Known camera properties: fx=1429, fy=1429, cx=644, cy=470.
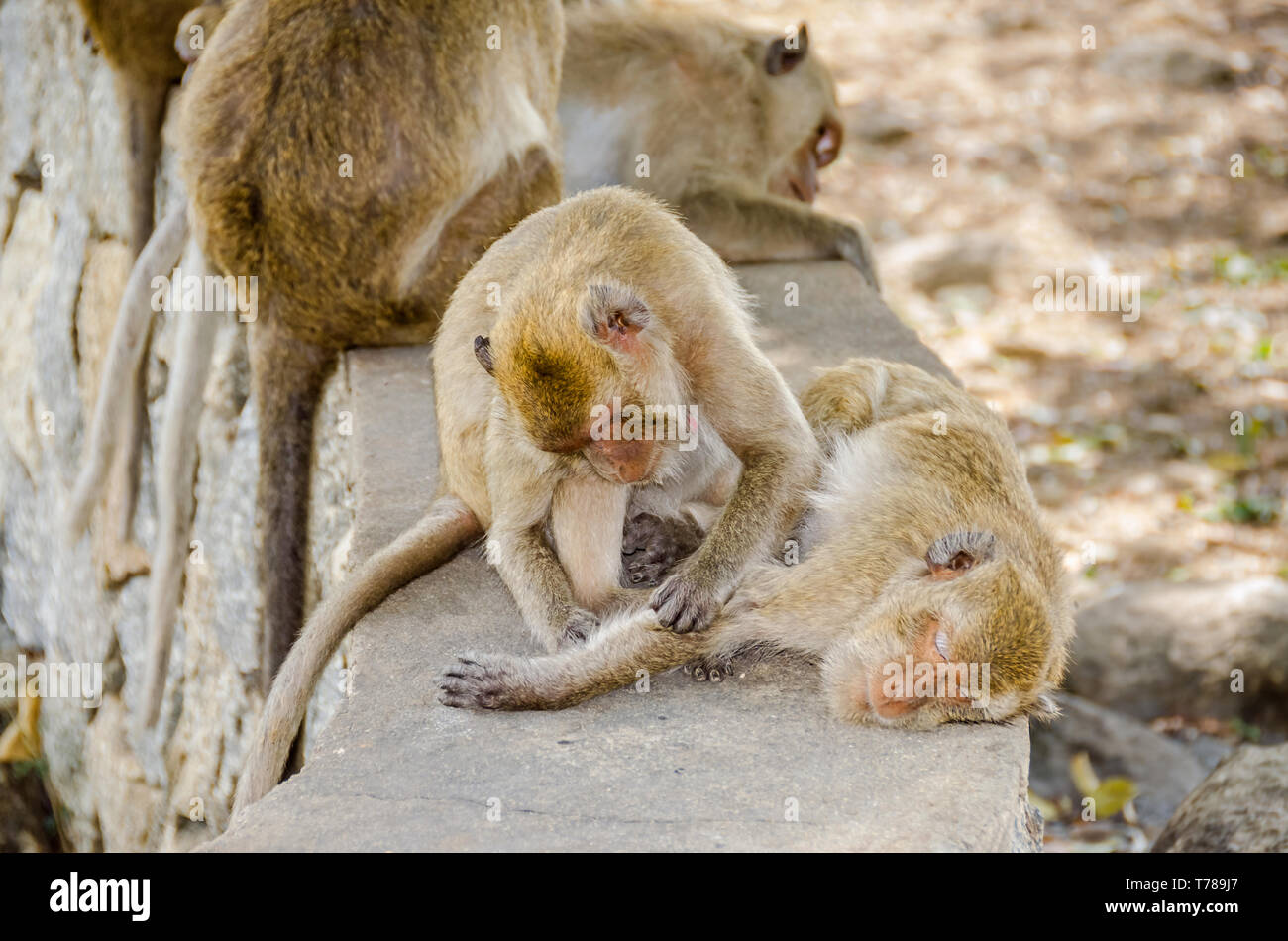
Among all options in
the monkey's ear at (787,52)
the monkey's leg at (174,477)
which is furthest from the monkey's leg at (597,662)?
the monkey's ear at (787,52)

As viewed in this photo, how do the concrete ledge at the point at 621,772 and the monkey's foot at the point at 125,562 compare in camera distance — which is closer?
the concrete ledge at the point at 621,772

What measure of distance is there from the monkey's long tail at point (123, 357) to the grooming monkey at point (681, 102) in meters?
1.88

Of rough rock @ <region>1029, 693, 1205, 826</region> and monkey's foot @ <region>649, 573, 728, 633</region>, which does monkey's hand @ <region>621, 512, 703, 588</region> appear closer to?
monkey's foot @ <region>649, 573, 728, 633</region>

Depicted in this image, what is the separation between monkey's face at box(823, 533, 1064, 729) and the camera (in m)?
2.50

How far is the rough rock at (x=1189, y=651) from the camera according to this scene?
16.9 ft

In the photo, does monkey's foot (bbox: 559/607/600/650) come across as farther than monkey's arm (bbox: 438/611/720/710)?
Yes

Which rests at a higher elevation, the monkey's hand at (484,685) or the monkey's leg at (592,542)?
the monkey's leg at (592,542)

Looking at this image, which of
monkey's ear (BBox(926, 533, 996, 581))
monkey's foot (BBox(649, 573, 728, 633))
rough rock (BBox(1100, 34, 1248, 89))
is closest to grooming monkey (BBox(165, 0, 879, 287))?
monkey's foot (BBox(649, 573, 728, 633))

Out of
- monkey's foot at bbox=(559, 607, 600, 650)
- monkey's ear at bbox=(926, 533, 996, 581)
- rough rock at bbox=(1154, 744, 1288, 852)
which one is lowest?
rough rock at bbox=(1154, 744, 1288, 852)

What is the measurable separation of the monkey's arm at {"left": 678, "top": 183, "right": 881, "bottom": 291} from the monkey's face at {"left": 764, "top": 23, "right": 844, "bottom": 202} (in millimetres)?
583

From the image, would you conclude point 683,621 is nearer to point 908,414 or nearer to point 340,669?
point 908,414

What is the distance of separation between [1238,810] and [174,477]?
10.2 feet

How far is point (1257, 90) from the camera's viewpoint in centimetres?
949

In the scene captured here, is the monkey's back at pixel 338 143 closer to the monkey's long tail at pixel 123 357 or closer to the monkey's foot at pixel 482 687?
the monkey's long tail at pixel 123 357
